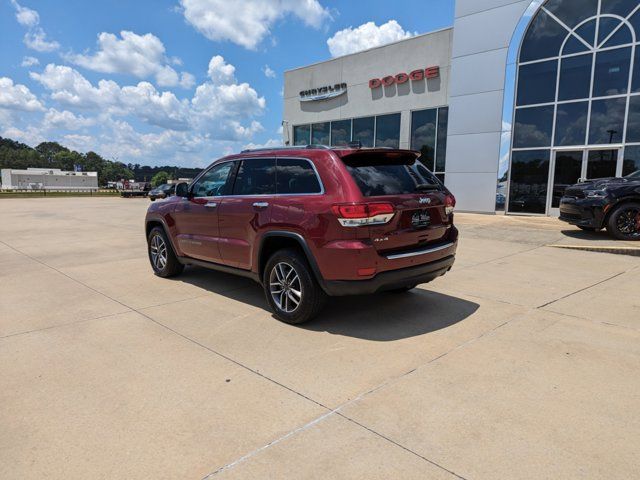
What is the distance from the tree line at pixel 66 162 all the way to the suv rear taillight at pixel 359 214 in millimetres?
152441

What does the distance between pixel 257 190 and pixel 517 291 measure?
371 centimetres

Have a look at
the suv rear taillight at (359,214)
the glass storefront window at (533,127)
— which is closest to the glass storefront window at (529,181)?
the glass storefront window at (533,127)

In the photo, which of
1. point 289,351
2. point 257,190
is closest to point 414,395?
point 289,351

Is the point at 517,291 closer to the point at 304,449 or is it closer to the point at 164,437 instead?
the point at 304,449

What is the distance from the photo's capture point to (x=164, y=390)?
318 centimetres

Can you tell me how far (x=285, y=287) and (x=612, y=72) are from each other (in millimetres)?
15351

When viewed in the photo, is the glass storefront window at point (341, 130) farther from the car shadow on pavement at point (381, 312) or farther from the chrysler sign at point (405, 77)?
the car shadow on pavement at point (381, 312)

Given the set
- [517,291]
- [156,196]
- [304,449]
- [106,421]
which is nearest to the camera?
[304,449]

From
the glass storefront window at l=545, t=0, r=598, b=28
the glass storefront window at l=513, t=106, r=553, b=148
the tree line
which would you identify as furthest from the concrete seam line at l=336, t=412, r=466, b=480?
the tree line

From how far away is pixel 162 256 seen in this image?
6746 millimetres

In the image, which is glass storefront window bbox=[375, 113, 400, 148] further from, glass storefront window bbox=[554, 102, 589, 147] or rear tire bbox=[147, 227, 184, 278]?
rear tire bbox=[147, 227, 184, 278]

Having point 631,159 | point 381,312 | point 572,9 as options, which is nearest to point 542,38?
point 572,9

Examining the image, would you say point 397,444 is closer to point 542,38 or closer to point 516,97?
point 516,97

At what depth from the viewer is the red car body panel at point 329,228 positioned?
4.02 m
